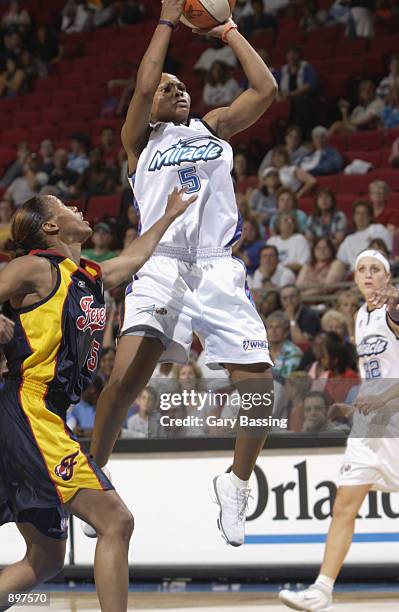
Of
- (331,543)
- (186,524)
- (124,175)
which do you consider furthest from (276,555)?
(124,175)

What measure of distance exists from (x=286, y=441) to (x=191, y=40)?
841 centimetres

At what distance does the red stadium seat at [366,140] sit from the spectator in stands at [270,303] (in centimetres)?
309

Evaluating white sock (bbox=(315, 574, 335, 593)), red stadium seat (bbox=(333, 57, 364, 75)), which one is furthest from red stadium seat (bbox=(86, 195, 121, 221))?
white sock (bbox=(315, 574, 335, 593))

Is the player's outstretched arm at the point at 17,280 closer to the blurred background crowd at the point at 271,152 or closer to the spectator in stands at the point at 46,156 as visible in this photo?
the blurred background crowd at the point at 271,152

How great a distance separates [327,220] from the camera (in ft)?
31.5

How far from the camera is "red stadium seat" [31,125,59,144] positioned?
14.0 metres

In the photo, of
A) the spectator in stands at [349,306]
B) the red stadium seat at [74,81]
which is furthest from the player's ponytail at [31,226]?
the red stadium seat at [74,81]

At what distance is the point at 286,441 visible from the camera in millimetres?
7078

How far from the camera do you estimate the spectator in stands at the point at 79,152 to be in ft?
41.8

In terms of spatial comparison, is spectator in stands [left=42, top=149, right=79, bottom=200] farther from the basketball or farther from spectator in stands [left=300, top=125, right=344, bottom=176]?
the basketball

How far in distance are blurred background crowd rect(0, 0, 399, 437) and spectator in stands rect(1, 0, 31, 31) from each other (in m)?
0.02

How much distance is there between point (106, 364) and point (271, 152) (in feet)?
11.5

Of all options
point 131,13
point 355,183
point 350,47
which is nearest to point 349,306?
point 355,183

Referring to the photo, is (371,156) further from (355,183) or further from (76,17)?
(76,17)
